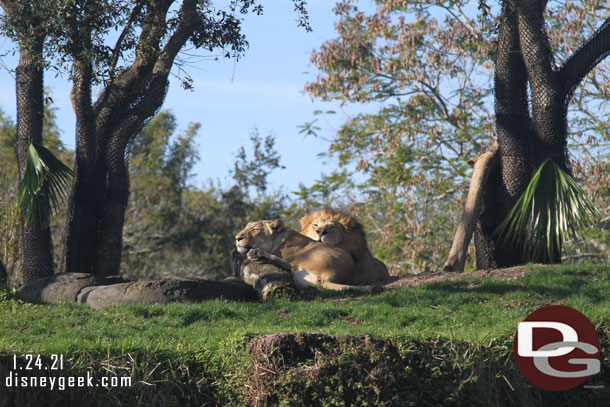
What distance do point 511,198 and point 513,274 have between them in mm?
2209

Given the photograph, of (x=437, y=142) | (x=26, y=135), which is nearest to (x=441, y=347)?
(x=26, y=135)

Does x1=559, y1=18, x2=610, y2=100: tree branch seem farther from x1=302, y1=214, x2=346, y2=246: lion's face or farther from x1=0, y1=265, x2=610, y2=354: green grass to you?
x1=302, y1=214, x2=346, y2=246: lion's face

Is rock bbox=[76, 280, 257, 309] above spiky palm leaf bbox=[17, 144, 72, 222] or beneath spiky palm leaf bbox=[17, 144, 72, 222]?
beneath

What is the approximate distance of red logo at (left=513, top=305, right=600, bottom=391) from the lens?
7.14 meters

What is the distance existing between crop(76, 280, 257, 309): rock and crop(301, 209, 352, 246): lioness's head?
1.92 metres

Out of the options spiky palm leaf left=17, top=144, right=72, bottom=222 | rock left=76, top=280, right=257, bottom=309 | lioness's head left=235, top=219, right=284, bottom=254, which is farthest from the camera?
spiky palm leaf left=17, top=144, right=72, bottom=222

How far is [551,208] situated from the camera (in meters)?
11.3

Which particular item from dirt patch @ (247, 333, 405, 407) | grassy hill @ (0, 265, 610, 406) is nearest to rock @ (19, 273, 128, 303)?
grassy hill @ (0, 265, 610, 406)

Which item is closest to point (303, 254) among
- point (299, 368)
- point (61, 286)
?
point (61, 286)

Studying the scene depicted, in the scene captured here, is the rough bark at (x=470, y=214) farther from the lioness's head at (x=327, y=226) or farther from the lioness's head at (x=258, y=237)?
the lioness's head at (x=258, y=237)

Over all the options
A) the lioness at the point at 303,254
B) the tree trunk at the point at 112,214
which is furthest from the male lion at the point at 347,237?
the tree trunk at the point at 112,214

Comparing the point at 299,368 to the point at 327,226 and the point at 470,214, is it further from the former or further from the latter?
the point at 470,214

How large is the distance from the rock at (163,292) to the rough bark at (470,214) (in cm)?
387

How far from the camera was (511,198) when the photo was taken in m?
12.8
